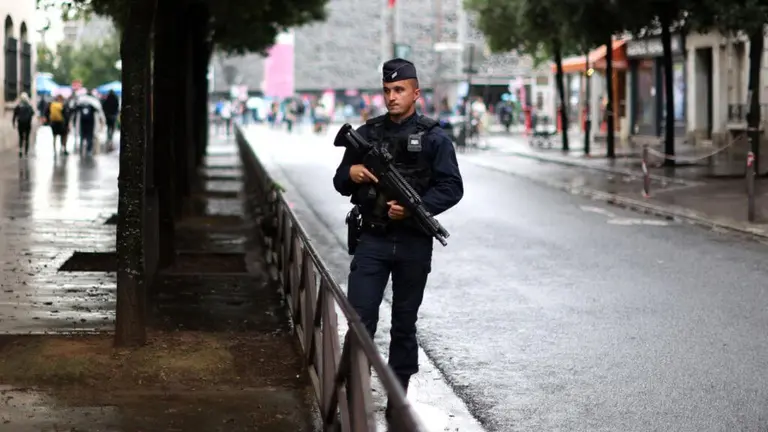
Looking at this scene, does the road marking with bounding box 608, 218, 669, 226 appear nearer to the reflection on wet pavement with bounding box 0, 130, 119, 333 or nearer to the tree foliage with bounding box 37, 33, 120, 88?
the reflection on wet pavement with bounding box 0, 130, 119, 333

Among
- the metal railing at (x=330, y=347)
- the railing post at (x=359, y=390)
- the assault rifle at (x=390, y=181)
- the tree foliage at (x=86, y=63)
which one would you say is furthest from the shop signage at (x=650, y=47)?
the tree foliage at (x=86, y=63)

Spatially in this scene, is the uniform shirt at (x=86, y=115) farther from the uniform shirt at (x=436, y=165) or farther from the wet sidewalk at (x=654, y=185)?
the uniform shirt at (x=436, y=165)

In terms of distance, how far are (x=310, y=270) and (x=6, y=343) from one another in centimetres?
213

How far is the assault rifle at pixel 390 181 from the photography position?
744 cm

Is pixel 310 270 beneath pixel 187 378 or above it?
above

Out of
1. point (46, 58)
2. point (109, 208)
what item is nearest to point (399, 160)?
point (109, 208)

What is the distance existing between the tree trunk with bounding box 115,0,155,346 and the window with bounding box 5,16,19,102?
3321cm

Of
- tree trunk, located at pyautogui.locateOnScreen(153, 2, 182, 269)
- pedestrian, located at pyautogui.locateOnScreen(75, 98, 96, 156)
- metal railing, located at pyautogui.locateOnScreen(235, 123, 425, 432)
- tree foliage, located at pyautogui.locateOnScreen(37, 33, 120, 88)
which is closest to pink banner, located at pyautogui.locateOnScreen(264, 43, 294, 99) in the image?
tree foliage, located at pyautogui.locateOnScreen(37, 33, 120, 88)

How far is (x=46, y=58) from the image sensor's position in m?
96.2

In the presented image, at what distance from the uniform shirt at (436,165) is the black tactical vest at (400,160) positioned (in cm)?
2

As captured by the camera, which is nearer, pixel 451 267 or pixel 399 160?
pixel 399 160

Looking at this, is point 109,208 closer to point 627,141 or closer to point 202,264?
point 202,264

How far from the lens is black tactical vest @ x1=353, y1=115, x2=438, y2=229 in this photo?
7.57 m

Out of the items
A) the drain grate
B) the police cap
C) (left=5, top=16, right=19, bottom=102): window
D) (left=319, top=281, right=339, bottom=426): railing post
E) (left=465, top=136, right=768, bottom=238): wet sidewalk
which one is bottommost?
(left=465, top=136, right=768, bottom=238): wet sidewalk
